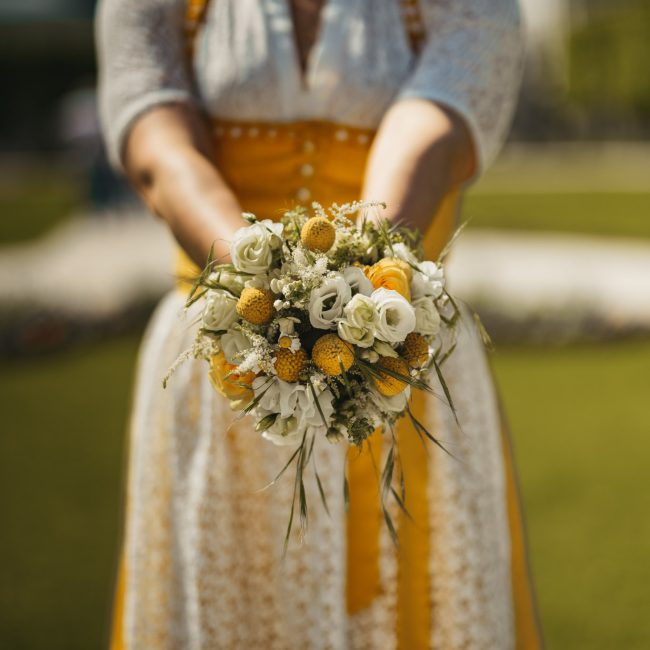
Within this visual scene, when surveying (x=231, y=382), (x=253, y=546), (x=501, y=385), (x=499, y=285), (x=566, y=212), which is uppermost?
(x=566, y=212)

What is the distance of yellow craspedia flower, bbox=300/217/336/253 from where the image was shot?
1.20 m

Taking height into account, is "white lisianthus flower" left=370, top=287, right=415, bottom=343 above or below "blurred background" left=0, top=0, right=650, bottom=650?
below

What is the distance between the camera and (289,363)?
118cm

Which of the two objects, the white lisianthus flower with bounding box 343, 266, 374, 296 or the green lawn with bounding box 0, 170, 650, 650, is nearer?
the white lisianthus flower with bounding box 343, 266, 374, 296

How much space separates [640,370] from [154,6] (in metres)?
5.23

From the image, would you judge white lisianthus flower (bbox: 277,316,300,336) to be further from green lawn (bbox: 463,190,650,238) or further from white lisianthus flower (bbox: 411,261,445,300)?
green lawn (bbox: 463,190,650,238)

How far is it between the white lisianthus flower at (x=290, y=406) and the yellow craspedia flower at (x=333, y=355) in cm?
3

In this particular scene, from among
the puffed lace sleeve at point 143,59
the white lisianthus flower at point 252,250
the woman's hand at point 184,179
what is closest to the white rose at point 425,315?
the white lisianthus flower at point 252,250

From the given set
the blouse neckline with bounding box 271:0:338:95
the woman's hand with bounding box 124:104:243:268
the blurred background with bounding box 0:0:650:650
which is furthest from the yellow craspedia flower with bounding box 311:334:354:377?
the blurred background with bounding box 0:0:650:650

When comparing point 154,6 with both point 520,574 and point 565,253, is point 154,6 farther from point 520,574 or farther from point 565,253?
point 565,253

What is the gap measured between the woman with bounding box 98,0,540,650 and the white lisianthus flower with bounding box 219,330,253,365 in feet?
0.81

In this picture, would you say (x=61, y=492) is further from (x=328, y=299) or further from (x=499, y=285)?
(x=499, y=285)

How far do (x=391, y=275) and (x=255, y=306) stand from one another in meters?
0.19

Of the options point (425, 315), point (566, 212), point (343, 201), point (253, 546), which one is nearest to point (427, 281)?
point (425, 315)
